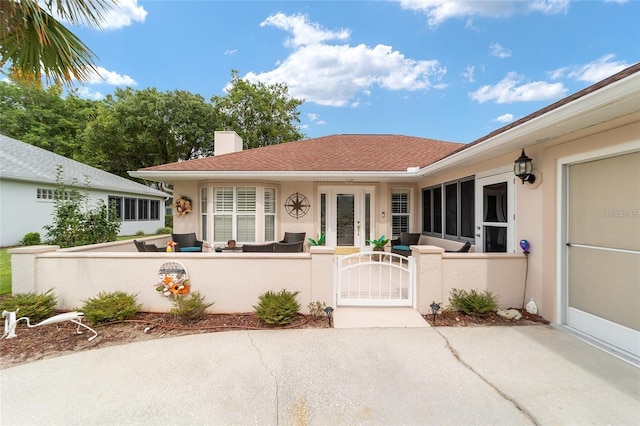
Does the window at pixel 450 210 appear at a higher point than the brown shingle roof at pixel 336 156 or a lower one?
lower

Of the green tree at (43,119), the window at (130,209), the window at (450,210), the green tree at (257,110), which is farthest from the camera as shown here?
the green tree at (257,110)

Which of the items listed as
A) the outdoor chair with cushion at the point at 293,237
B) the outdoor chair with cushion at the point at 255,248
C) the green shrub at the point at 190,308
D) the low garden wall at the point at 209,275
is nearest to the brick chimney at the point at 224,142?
the outdoor chair with cushion at the point at 293,237

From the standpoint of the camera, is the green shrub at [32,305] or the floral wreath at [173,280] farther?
the floral wreath at [173,280]

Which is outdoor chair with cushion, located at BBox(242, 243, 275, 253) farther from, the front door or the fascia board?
the front door

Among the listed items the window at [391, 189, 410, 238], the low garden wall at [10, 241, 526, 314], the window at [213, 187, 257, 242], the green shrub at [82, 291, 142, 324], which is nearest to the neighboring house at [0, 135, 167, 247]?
the window at [213, 187, 257, 242]

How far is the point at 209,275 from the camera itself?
14.7 feet

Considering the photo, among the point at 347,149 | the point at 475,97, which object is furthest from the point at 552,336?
the point at 475,97

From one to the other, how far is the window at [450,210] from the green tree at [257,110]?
19.7 metres

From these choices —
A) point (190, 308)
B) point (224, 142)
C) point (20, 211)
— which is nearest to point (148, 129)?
point (20, 211)

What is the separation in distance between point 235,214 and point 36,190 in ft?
37.3

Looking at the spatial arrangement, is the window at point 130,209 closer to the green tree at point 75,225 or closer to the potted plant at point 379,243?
the green tree at point 75,225

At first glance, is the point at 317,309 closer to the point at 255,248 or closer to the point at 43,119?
the point at 255,248

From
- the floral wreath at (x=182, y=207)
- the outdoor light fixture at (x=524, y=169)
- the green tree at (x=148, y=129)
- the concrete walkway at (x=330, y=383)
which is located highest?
the green tree at (x=148, y=129)

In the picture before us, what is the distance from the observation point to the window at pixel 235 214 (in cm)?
819
